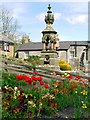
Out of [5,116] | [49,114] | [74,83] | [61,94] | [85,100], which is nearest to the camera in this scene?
[5,116]

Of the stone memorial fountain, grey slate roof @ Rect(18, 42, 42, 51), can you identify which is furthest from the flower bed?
grey slate roof @ Rect(18, 42, 42, 51)

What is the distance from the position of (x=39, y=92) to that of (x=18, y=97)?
2.02 feet

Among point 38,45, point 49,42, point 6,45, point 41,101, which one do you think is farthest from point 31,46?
point 41,101

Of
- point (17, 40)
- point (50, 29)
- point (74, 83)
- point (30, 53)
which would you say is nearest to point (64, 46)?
point (30, 53)

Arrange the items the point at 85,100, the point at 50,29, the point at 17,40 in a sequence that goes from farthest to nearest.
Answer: the point at 17,40
the point at 50,29
the point at 85,100

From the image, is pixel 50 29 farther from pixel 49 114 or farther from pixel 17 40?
pixel 17 40

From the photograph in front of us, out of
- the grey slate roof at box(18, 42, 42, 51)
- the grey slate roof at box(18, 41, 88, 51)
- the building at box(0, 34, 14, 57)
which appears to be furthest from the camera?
the grey slate roof at box(18, 42, 42, 51)

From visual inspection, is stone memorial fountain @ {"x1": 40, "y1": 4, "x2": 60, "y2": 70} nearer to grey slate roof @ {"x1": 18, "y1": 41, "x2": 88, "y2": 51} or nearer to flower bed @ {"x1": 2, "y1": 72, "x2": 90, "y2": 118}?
flower bed @ {"x1": 2, "y1": 72, "x2": 90, "y2": 118}

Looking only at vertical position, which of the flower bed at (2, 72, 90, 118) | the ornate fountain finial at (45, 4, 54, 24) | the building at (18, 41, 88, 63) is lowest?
the flower bed at (2, 72, 90, 118)

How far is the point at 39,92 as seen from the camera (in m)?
6.71

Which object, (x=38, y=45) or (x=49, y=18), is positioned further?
(x=38, y=45)

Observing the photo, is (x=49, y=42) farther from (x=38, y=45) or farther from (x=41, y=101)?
(x=38, y=45)

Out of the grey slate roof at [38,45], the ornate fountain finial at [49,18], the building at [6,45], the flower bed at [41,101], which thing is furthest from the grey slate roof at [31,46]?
the flower bed at [41,101]

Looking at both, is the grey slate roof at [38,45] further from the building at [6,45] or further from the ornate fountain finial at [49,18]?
the ornate fountain finial at [49,18]
